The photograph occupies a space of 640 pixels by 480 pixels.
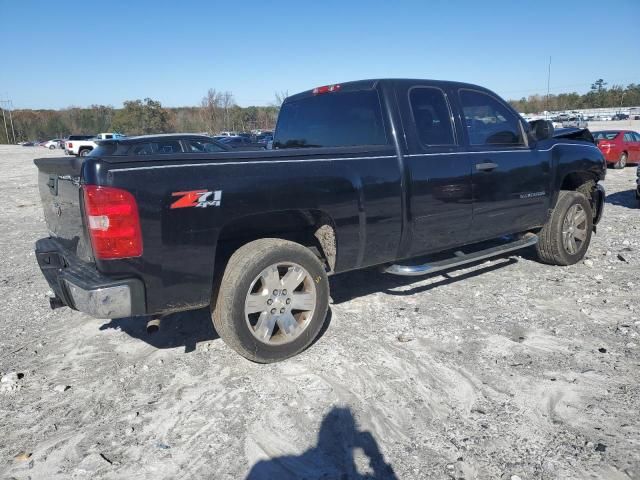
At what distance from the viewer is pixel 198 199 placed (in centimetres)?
290

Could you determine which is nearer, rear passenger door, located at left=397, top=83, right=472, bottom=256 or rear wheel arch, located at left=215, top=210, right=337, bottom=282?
rear wheel arch, located at left=215, top=210, right=337, bottom=282

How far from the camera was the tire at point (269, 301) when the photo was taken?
3219mm

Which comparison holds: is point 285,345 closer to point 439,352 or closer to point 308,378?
point 308,378

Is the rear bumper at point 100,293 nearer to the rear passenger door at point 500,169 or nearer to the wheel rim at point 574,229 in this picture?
the rear passenger door at point 500,169

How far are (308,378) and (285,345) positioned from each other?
308 mm

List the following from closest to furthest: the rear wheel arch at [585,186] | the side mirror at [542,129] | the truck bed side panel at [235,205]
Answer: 1. the truck bed side panel at [235,205]
2. the side mirror at [542,129]
3. the rear wheel arch at [585,186]

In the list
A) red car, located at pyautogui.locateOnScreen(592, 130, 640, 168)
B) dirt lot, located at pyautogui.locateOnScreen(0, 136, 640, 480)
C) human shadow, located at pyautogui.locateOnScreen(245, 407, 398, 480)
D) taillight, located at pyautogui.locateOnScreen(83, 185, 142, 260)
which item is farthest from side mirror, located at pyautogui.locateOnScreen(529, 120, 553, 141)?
red car, located at pyautogui.locateOnScreen(592, 130, 640, 168)

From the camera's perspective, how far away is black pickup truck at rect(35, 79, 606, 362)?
2.80 metres

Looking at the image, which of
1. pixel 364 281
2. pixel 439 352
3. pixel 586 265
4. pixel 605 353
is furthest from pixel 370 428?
pixel 586 265

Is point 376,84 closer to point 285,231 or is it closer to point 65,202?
point 285,231

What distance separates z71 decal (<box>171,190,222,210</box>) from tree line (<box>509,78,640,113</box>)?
9188 centimetres

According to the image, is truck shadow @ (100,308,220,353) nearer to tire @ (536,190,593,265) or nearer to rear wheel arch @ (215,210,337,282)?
rear wheel arch @ (215,210,337,282)

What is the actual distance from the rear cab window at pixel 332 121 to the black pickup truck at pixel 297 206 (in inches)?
0.6

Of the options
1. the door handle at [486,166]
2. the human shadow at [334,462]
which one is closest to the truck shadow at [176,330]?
the human shadow at [334,462]
